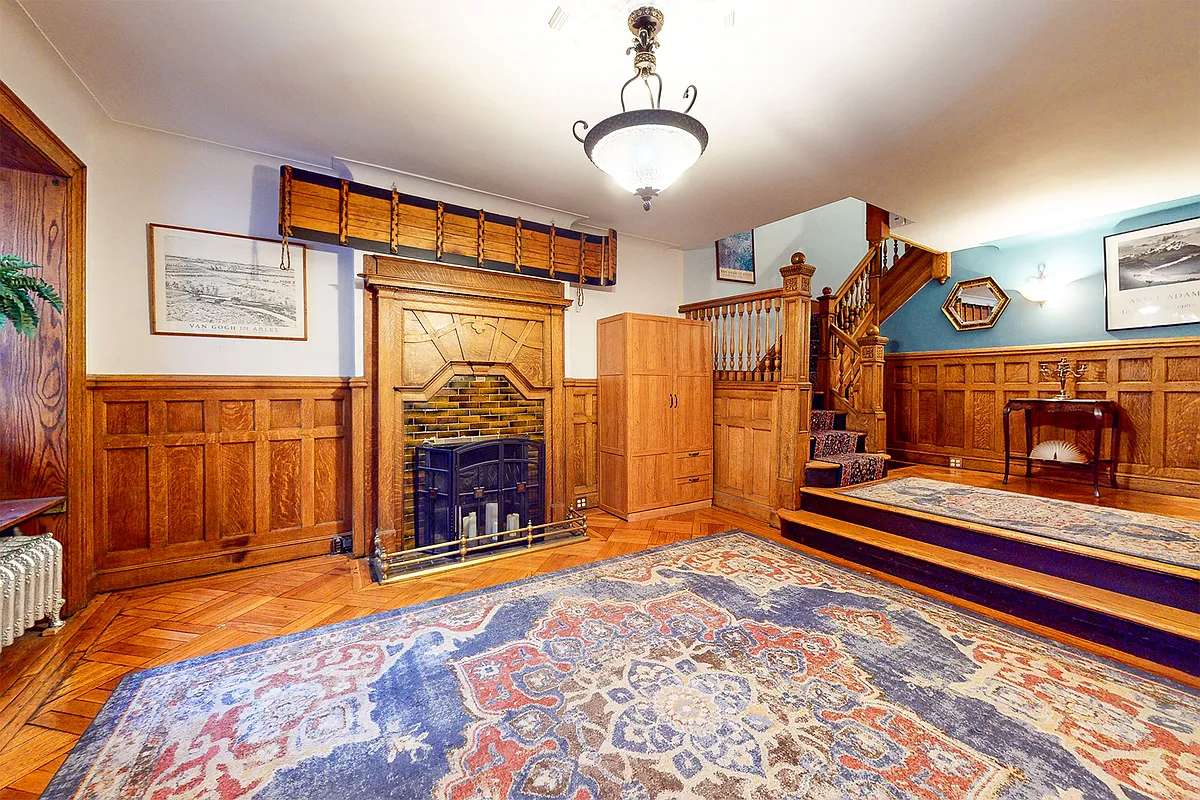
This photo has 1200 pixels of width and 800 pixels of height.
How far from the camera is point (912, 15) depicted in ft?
5.66

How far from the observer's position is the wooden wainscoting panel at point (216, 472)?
255cm

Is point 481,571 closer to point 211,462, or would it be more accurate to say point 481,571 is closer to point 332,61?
point 211,462

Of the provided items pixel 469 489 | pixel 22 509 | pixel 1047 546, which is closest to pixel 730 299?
pixel 1047 546

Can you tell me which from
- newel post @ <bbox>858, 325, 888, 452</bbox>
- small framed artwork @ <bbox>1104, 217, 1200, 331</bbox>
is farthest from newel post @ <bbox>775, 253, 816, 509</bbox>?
small framed artwork @ <bbox>1104, 217, 1200, 331</bbox>

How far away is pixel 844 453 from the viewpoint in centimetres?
426

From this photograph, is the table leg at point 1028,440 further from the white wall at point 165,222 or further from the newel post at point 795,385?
the white wall at point 165,222

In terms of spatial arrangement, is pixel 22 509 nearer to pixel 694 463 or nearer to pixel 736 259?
pixel 694 463

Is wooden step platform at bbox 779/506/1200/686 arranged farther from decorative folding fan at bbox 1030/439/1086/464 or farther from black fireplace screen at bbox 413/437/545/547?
decorative folding fan at bbox 1030/439/1086/464

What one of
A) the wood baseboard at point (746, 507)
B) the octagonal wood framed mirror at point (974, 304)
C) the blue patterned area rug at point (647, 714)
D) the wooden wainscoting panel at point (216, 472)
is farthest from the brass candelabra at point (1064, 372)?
the wooden wainscoting panel at point (216, 472)

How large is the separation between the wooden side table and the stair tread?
196 cm

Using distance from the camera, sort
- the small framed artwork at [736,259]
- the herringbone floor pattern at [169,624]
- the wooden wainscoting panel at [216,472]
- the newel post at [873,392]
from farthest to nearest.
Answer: the small framed artwork at [736,259] → the newel post at [873,392] → the wooden wainscoting panel at [216,472] → the herringbone floor pattern at [169,624]

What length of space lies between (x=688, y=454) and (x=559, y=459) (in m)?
1.21

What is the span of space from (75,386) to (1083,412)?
291 inches

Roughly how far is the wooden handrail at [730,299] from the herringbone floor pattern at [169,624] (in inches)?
85.6
